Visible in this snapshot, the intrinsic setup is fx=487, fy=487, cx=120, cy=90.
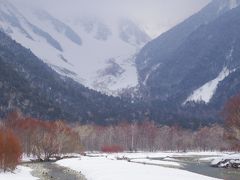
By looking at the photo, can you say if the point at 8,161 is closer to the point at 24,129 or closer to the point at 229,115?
the point at 229,115

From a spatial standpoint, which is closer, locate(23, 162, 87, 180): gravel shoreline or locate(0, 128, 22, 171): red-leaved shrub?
locate(23, 162, 87, 180): gravel shoreline

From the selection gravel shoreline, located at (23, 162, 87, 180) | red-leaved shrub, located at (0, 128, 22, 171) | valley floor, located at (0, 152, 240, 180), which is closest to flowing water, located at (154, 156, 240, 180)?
valley floor, located at (0, 152, 240, 180)

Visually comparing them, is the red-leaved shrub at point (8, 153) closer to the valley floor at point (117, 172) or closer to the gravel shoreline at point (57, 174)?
the valley floor at point (117, 172)

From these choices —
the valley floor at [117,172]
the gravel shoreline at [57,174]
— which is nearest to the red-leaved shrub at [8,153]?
the valley floor at [117,172]

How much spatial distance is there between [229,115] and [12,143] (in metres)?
65.7

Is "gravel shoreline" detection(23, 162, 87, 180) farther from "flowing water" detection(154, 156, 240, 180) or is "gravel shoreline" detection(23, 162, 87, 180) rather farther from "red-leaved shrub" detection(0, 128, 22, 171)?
"flowing water" detection(154, 156, 240, 180)

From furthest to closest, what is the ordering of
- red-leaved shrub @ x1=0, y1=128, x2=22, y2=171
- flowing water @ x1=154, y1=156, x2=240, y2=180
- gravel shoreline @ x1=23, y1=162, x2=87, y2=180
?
1. red-leaved shrub @ x1=0, y1=128, x2=22, y2=171
2. flowing water @ x1=154, y1=156, x2=240, y2=180
3. gravel shoreline @ x1=23, y1=162, x2=87, y2=180

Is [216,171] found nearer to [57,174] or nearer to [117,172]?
[117,172]

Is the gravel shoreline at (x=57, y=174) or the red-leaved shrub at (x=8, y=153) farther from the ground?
the red-leaved shrub at (x=8, y=153)

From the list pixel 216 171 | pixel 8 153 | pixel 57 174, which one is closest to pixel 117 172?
pixel 57 174

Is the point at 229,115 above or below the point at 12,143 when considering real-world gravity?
above

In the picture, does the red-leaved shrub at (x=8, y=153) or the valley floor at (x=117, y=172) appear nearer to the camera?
the valley floor at (x=117, y=172)

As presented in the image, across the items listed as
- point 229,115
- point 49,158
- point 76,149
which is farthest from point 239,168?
point 76,149

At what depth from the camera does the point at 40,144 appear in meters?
167
